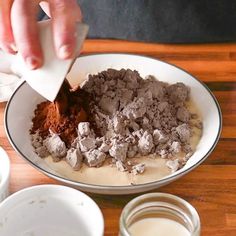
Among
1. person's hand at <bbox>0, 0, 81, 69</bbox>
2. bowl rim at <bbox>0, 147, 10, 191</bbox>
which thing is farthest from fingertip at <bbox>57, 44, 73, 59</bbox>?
bowl rim at <bbox>0, 147, 10, 191</bbox>

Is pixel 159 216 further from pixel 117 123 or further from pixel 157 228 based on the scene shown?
pixel 117 123

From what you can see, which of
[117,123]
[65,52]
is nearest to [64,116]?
[117,123]

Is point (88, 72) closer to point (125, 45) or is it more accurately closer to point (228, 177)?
point (125, 45)

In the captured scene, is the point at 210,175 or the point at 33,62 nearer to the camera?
the point at 33,62

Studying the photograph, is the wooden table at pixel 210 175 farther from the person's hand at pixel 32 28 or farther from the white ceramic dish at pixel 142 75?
the person's hand at pixel 32 28

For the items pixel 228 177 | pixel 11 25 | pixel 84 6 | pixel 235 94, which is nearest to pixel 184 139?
pixel 228 177

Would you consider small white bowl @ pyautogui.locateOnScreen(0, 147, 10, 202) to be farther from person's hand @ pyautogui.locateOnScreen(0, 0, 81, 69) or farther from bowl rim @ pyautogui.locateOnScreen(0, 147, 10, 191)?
person's hand @ pyautogui.locateOnScreen(0, 0, 81, 69)

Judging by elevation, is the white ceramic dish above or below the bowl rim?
below
